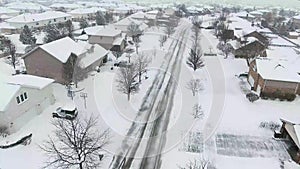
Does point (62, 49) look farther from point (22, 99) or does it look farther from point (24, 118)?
point (24, 118)

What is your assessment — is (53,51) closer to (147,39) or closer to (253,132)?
(253,132)

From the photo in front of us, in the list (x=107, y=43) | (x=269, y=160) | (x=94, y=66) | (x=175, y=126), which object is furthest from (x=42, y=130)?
(x=107, y=43)

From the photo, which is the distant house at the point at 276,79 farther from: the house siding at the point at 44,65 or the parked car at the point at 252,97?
the house siding at the point at 44,65

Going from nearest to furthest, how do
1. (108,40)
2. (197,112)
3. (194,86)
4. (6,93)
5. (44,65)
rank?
(6,93) < (197,112) < (194,86) < (44,65) < (108,40)

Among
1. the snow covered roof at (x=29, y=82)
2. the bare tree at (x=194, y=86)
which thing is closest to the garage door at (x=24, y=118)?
the snow covered roof at (x=29, y=82)

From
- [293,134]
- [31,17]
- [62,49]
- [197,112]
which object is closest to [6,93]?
[62,49]

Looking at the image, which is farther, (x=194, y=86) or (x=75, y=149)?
(x=194, y=86)
